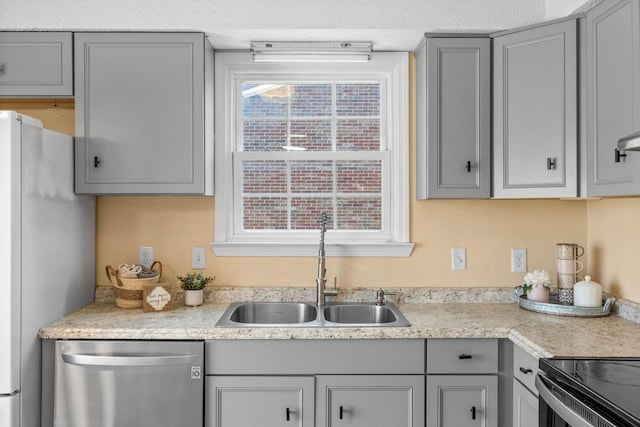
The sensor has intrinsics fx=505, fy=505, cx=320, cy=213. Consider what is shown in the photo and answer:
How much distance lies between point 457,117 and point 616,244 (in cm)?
95

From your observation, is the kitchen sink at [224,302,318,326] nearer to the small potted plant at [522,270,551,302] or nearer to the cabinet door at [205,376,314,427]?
the cabinet door at [205,376,314,427]

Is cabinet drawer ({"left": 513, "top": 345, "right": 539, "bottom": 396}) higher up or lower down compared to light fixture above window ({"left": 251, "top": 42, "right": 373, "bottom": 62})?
lower down

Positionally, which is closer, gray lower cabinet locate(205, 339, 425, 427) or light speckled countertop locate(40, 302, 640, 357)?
light speckled countertop locate(40, 302, 640, 357)

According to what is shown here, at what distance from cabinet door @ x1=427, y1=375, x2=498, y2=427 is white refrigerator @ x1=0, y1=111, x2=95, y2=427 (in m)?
1.57

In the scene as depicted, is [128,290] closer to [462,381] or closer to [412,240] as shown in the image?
[412,240]

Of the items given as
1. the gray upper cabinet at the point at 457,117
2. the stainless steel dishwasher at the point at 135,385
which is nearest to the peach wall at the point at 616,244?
the gray upper cabinet at the point at 457,117

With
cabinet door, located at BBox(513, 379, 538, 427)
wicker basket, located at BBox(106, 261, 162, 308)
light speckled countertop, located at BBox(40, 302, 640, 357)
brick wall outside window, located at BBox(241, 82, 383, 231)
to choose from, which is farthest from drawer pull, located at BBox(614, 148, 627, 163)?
wicker basket, located at BBox(106, 261, 162, 308)

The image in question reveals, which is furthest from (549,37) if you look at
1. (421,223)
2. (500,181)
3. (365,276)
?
(365,276)

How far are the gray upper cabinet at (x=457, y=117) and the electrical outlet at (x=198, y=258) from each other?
1186mm

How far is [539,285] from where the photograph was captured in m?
2.38

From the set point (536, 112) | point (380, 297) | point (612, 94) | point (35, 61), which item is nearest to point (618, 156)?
point (612, 94)

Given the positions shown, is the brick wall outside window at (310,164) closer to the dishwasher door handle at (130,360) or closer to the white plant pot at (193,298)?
the white plant pot at (193,298)

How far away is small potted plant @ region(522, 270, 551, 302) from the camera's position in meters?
2.37

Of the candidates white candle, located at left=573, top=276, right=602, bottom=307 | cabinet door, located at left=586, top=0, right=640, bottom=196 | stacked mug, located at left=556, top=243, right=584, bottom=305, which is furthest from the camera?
stacked mug, located at left=556, top=243, right=584, bottom=305
